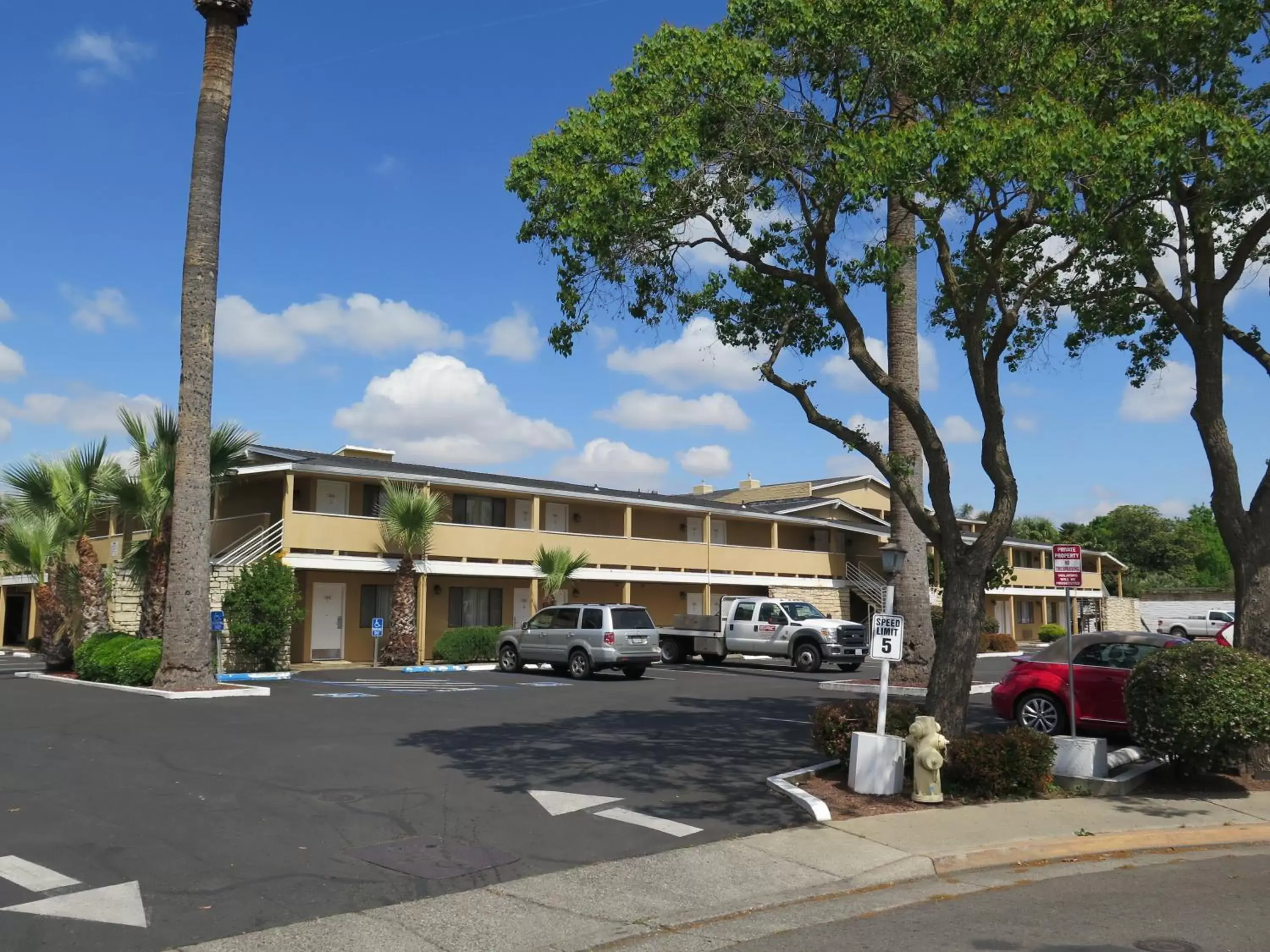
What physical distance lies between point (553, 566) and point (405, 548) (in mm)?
5119

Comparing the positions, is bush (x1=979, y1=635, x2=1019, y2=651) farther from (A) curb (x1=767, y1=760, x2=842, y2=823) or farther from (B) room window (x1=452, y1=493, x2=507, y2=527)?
(A) curb (x1=767, y1=760, x2=842, y2=823)

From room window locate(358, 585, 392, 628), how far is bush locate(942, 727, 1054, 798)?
22392 millimetres

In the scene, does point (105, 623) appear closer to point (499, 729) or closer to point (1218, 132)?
point (499, 729)

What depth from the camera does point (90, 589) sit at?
2417 centimetres

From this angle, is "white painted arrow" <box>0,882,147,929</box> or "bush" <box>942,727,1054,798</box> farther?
"bush" <box>942,727,1054,798</box>

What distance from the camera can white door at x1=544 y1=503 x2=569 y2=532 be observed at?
3634 centimetres

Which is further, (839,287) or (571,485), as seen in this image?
(571,485)

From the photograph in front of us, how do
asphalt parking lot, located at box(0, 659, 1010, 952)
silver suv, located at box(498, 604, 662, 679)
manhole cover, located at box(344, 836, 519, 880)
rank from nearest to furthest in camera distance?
1. asphalt parking lot, located at box(0, 659, 1010, 952)
2. manhole cover, located at box(344, 836, 519, 880)
3. silver suv, located at box(498, 604, 662, 679)

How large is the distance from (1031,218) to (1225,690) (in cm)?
519

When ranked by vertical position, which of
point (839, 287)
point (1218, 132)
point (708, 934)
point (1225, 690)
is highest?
point (1218, 132)

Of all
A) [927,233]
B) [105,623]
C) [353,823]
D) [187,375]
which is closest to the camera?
[353,823]

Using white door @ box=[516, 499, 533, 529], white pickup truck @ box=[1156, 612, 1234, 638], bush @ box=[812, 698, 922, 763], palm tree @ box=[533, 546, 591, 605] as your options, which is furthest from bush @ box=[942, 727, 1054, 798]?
white pickup truck @ box=[1156, 612, 1234, 638]

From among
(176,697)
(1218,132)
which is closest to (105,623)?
(176,697)

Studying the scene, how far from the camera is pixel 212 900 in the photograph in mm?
6879
